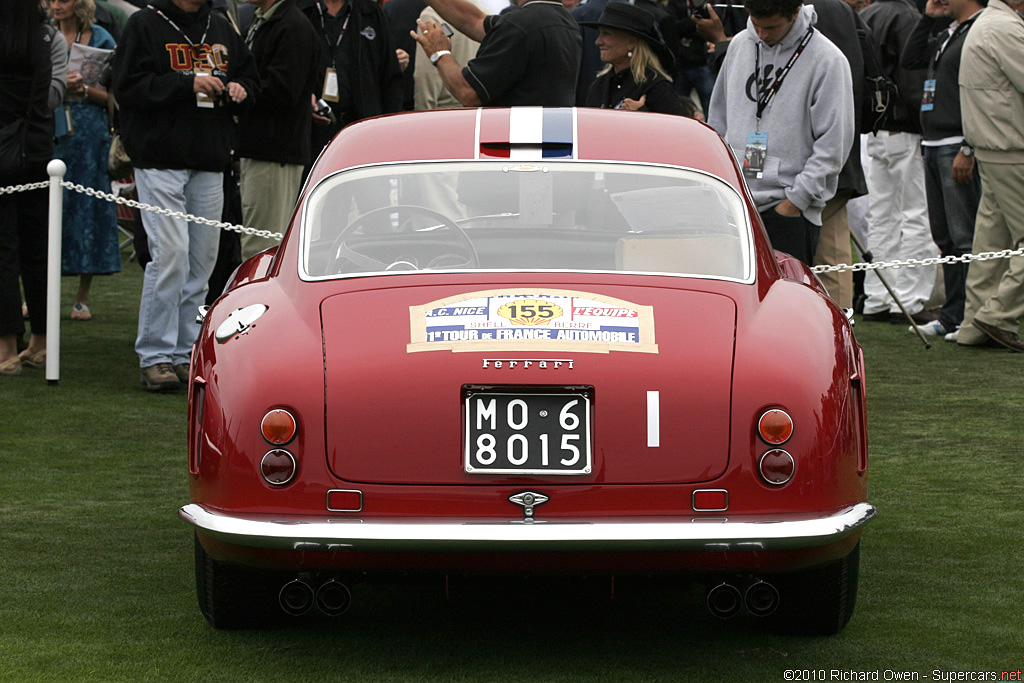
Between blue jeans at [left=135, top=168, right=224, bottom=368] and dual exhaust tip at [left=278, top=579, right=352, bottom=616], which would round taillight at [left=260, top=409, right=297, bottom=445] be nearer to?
dual exhaust tip at [left=278, top=579, right=352, bottom=616]

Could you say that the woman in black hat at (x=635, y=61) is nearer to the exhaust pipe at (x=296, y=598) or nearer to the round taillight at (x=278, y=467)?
the exhaust pipe at (x=296, y=598)

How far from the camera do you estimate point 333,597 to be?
4.06 m

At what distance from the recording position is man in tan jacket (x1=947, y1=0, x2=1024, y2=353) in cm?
987

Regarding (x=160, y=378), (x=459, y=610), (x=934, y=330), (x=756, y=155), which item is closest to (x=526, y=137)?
(x=459, y=610)

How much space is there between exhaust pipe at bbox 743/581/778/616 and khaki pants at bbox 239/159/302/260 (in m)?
5.65

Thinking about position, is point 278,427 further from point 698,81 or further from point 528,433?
point 698,81

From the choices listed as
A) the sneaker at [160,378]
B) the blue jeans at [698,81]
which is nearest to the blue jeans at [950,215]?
the blue jeans at [698,81]

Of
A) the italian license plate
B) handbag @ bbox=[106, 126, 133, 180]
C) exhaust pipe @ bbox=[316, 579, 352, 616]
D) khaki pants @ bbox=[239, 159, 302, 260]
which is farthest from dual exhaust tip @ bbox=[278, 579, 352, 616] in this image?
handbag @ bbox=[106, 126, 133, 180]

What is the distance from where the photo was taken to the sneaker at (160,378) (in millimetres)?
8430

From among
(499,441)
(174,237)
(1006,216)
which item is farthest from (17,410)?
(1006,216)

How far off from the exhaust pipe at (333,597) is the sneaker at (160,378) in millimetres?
4593

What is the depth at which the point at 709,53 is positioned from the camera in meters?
15.1

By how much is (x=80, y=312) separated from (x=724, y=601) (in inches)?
329

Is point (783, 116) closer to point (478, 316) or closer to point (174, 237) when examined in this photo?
point (174, 237)
